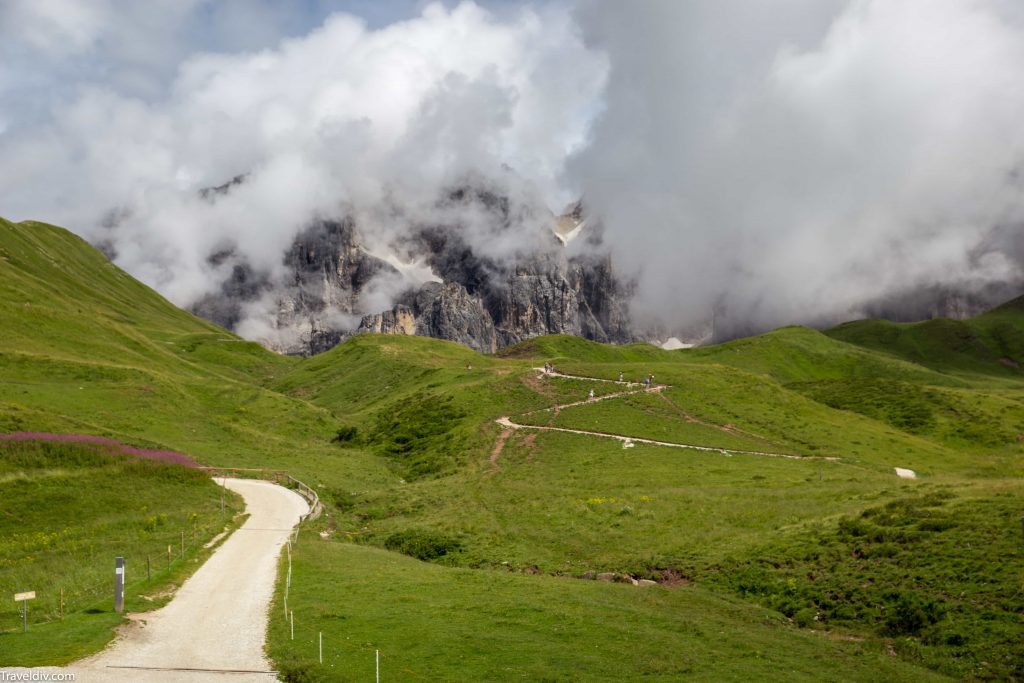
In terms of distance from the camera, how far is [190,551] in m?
35.3

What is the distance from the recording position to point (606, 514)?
47.6 metres

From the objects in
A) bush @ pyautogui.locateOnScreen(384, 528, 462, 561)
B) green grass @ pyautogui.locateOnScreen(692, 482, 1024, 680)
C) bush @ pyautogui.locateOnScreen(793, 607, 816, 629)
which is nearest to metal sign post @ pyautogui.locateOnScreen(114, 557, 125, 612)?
bush @ pyautogui.locateOnScreen(384, 528, 462, 561)

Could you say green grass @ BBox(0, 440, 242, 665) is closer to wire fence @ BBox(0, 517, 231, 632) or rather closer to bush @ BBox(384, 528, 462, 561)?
wire fence @ BBox(0, 517, 231, 632)

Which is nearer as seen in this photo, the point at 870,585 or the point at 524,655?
the point at 524,655

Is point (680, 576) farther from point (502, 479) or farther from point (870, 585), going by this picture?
point (502, 479)

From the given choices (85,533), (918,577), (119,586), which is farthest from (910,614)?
(85,533)

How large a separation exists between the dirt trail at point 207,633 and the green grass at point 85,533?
887 mm

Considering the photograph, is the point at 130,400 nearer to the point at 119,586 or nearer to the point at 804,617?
the point at 119,586

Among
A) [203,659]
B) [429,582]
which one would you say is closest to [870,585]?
[429,582]

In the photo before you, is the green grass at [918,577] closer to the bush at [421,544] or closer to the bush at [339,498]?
the bush at [421,544]

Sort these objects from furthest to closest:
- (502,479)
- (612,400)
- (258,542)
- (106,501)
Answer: (612,400)
(502,479)
(106,501)
(258,542)

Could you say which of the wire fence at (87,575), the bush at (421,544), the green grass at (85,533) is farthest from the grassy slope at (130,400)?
the wire fence at (87,575)

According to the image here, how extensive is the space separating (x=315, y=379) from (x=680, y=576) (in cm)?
12843

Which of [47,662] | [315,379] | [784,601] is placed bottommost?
[784,601]
